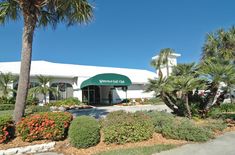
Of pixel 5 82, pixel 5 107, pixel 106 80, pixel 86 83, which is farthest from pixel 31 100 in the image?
pixel 106 80

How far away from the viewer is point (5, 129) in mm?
8562

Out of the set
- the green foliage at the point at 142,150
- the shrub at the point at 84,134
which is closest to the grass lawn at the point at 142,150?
the green foliage at the point at 142,150

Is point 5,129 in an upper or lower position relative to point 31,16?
lower

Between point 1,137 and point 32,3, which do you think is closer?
point 1,137

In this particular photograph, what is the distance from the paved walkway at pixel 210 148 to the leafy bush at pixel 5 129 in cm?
567

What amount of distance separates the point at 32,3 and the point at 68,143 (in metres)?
6.43

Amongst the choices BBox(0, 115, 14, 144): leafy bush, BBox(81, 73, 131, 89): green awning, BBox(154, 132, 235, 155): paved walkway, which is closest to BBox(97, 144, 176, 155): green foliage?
BBox(154, 132, 235, 155): paved walkway

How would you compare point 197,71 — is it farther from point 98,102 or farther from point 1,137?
point 98,102

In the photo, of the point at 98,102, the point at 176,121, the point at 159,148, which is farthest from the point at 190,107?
the point at 98,102

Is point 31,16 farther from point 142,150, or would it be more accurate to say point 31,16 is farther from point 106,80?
point 106,80

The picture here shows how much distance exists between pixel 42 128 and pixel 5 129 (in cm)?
133

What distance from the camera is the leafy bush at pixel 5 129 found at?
331 inches

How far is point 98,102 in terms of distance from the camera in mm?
32438

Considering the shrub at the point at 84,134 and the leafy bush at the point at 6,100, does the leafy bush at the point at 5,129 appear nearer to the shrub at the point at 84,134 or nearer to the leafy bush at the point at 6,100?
the shrub at the point at 84,134
